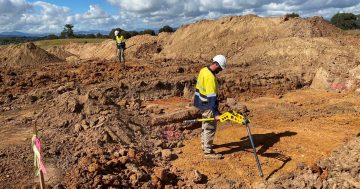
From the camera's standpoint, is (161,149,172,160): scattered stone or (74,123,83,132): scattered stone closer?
(161,149,172,160): scattered stone

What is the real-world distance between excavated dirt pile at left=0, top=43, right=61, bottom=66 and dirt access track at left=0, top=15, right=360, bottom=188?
7.54 m

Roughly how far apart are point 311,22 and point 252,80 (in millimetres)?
9659

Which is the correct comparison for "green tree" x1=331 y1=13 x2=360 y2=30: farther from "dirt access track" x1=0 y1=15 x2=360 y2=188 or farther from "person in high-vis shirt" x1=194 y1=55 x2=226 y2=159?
"person in high-vis shirt" x1=194 y1=55 x2=226 y2=159

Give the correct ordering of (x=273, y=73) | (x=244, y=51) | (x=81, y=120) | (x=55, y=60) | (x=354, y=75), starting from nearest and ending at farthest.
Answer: (x=81, y=120), (x=354, y=75), (x=273, y=73), (x=244, y=51), (x=55, y=60)

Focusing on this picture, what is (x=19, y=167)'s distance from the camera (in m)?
6.64

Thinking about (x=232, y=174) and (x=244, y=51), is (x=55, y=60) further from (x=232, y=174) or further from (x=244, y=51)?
(x=232, y=174)

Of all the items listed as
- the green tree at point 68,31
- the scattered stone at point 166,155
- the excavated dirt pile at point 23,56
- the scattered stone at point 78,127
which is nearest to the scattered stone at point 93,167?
the scattered stone at point 166,155

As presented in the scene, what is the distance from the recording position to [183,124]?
959cm

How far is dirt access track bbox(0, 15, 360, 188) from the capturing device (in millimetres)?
6516

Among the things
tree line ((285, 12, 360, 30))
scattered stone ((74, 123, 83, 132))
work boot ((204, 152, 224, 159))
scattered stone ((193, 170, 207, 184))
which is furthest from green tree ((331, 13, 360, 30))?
scattered stone ((193, 170, 207, 184))

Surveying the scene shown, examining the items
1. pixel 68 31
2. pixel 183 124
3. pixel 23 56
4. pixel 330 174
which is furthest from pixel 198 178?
pixel 68 31

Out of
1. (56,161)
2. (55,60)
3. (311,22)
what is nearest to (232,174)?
(56,161)

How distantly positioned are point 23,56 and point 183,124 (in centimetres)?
1948

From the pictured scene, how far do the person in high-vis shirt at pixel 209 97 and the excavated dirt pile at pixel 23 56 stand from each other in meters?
20.4
